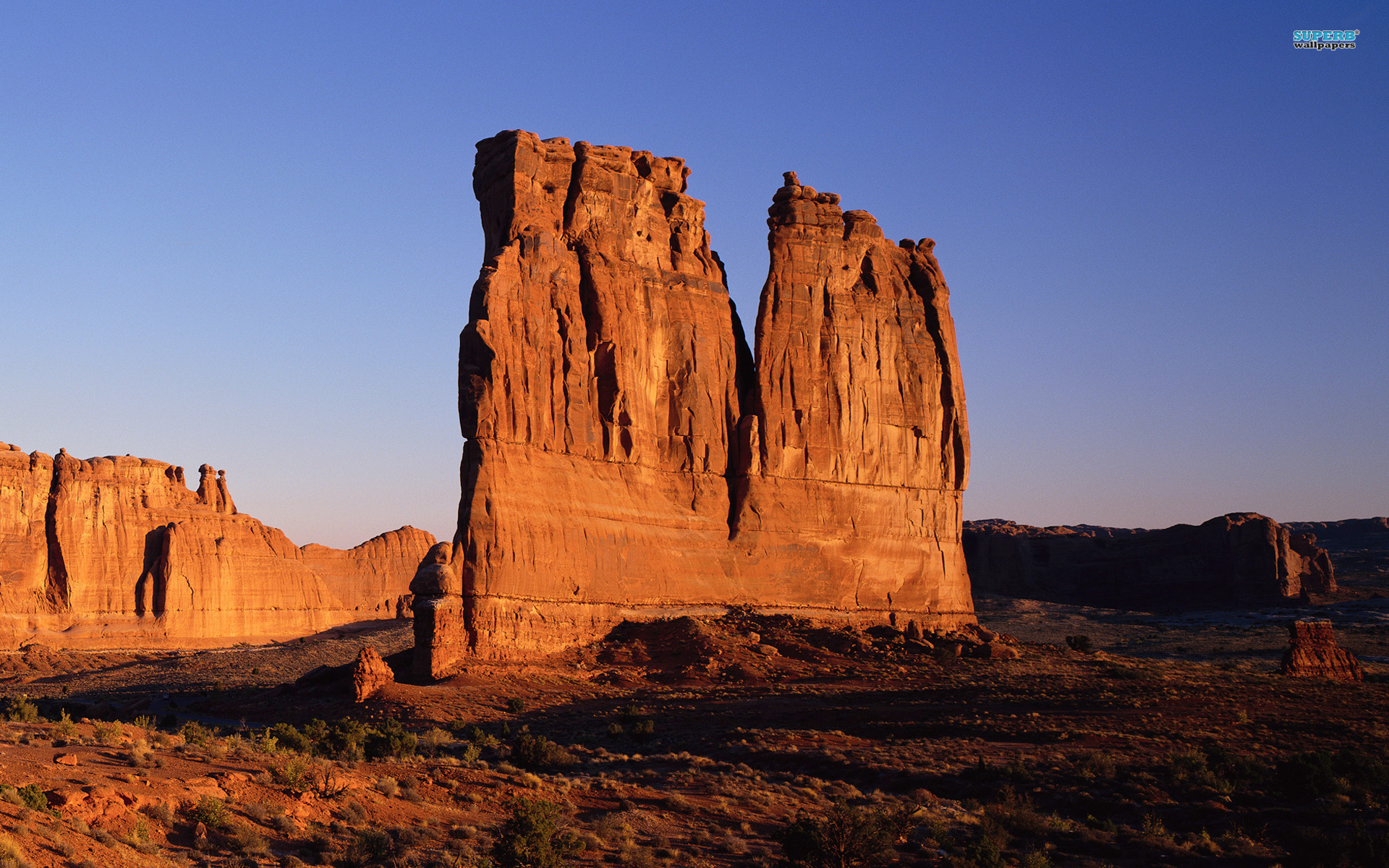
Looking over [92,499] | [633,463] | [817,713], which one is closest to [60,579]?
[92,499]

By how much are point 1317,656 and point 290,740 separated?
31.2 metres

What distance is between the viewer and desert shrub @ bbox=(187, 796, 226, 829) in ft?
46.2

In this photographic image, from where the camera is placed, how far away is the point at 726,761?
2525cm

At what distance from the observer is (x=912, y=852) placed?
56.3ft

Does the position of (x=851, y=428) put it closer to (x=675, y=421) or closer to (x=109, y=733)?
(x=675, y=421)

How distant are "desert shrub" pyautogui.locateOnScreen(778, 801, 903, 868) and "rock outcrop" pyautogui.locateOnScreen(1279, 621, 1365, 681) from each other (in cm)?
2550

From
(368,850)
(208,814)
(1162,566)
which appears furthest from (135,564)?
(1162,566)

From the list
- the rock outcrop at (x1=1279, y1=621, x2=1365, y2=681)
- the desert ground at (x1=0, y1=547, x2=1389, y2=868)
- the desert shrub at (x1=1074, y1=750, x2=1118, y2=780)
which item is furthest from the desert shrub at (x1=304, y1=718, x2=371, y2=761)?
the rock outcrop at (x1=1279, y1=621, x2=1365, y2=681)

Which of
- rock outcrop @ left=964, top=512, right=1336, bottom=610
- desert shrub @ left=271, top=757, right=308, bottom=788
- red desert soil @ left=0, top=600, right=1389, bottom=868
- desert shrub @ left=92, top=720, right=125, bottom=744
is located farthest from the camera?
rock outcrop @ left=964, top=512, right=1336, bottom=610

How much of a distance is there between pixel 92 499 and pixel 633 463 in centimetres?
5133

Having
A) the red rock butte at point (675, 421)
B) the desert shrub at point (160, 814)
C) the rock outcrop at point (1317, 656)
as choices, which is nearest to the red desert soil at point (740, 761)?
the desert shrub at point (160, 814)

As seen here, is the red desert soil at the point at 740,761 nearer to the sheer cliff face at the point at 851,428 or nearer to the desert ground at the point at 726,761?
the desert ground at the point at 726,761

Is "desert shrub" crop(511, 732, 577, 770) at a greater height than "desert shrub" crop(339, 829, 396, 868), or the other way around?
"desert shrub" crop(339, 829, 396, 868)

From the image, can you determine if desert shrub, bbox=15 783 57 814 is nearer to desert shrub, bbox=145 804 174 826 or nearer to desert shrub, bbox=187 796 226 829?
desert shrub, bbox=145 804 174 826
